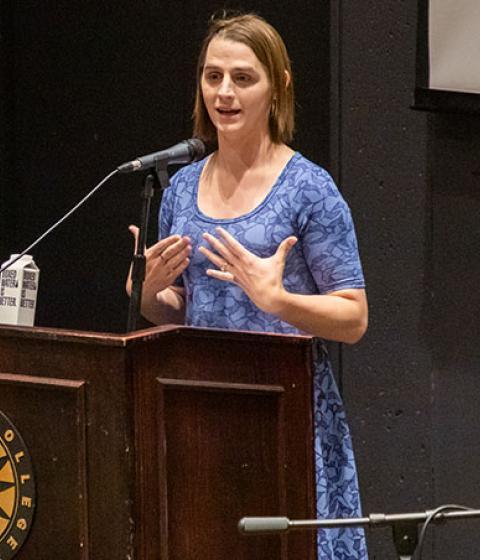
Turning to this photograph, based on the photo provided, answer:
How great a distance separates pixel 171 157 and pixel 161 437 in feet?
2.12

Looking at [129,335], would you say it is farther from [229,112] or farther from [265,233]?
[229,112]

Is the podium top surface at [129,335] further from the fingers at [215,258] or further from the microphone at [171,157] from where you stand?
the microphone at [171,157]

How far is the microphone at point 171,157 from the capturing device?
292cm

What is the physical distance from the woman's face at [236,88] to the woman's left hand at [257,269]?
1.09 ft

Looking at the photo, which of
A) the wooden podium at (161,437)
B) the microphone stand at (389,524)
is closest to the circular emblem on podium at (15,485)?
the wooden podium at (161,437)

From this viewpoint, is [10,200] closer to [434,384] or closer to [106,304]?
[106,304]

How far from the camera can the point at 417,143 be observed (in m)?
4.14

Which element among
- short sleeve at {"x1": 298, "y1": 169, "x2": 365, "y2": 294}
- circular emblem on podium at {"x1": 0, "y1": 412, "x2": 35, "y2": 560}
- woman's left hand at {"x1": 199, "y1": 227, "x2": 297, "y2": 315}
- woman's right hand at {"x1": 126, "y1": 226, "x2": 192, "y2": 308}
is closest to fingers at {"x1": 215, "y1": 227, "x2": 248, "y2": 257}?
woman's left hand at {"x1": 199, "y1": 227, "x2": 297, "y2": 315}

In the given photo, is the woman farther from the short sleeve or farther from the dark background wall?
the dark background wall

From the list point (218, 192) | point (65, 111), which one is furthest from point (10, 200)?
point (218, 192)

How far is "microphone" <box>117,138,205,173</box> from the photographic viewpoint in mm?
2924

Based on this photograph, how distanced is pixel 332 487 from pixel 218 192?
0.75 meters

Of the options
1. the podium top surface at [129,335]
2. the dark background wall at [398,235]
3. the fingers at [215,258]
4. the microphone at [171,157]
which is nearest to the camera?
the podium top surface at [129,335]

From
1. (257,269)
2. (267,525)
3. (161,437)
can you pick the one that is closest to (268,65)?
(257,269)
